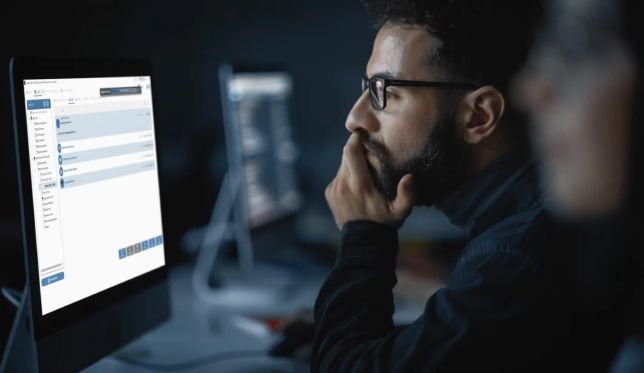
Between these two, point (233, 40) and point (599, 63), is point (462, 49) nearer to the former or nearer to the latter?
point (599, 63)

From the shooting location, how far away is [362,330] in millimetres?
892

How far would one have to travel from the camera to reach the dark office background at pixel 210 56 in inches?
75.4

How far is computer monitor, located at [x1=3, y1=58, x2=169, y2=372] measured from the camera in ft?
2.77

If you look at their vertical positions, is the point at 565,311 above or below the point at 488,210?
below

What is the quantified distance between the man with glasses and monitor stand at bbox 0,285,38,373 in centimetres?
45

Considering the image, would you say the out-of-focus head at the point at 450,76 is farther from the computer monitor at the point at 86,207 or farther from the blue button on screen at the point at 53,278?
the blue button on screen at the point at 53,278

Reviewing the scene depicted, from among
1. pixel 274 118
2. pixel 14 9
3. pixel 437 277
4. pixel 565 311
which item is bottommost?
pixel 437 277

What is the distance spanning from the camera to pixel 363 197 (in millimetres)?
1080

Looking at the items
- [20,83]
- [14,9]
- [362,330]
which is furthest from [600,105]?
[14,9]

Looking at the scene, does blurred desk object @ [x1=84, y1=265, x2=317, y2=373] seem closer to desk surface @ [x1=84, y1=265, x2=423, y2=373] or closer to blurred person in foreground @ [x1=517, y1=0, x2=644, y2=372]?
desk surface @ [x1=84, y1=265, x2=423, y2=373]

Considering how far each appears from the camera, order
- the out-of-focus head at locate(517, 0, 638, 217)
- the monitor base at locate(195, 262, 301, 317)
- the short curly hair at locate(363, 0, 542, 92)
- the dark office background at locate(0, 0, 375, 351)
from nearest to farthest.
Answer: the out-of-focus head at locate(517, 0, 638, 217) → the short curly hair at locate(363, 0, 542, 92) → the monitor base at locate(195, 262, 301, 317) → the dark office background at locate(0, 0, 375, 351)

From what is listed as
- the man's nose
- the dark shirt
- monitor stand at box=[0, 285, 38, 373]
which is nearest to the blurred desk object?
monitor stand at box=[0, 285, 38, 373]

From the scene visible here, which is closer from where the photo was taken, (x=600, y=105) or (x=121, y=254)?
(x=600, y=105)

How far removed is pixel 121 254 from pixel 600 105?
0.79 meters
